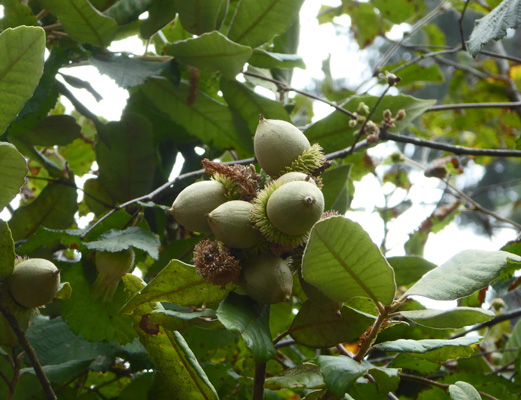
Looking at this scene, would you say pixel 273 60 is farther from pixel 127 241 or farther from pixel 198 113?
pixel 127 241

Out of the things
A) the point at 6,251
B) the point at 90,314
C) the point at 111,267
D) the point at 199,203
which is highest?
the point at 199,203

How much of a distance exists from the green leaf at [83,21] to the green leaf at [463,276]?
2.34ft

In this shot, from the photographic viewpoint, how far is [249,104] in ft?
3.92

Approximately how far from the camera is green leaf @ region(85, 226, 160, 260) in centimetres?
91

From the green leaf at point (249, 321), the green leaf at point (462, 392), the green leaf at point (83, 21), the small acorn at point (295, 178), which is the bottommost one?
the green leaf at point (462, 392)

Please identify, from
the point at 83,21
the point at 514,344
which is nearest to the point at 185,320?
the point at 83,21

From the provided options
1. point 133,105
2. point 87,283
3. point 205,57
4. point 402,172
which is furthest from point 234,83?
point 402,172

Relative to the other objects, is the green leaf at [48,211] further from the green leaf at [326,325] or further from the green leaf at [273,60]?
the green leaf at [326,325]

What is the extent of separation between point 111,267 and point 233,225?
345 mm

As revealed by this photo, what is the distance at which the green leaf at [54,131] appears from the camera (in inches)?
48.2

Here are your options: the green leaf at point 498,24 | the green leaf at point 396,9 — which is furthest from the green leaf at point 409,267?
the green leaf at point 396,9

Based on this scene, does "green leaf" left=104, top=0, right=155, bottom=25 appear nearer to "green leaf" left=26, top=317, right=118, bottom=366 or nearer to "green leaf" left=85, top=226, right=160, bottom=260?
"green leaf" left=85, top=226, right=160, bottom=260

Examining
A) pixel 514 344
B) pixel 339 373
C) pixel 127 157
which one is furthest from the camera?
pixel 514 344

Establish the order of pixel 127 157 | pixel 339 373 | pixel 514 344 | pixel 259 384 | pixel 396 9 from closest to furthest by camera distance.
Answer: pixel 339 373 < pixel 259 384 < pixel 127 157 < pixel 514 344 < pixel 396 9
